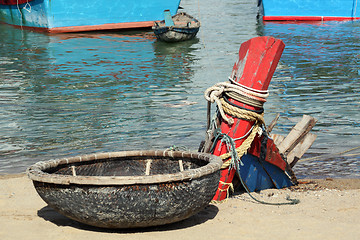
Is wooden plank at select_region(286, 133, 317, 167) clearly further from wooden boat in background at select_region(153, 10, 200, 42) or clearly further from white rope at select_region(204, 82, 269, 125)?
wooden boat in background at select_region(153, 10, 200, 42)

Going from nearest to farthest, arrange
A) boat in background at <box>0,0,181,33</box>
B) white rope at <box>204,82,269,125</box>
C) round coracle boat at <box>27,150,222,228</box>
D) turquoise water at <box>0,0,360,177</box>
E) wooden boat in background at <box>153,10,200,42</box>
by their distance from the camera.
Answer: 1. round coracle boat at <box>27,150,222,228</box>
2. white rope at <box>204,82,269,125</box>
3. turquoise water at <box>0,0,360,177</box>
4. wooden boat in background at <box>153,10,200,42</box>
5. boat in background at <box>0,0,181,33</box>

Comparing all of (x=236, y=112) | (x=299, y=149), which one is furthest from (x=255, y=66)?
(x=299, y=149)

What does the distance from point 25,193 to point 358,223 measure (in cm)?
358

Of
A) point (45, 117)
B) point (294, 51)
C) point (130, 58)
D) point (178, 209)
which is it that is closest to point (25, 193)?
point (178, 209)

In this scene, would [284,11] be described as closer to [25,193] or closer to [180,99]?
[180,99]

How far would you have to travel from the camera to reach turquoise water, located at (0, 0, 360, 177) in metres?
8.20

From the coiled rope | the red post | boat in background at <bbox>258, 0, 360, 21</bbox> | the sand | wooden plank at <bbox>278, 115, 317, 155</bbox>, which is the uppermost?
the red post

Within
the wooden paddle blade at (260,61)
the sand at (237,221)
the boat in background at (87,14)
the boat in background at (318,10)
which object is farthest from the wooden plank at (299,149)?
the boat in background at (318,10)

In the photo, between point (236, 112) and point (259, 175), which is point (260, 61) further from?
point (259, 175)

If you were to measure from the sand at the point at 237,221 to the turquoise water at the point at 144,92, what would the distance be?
170 centimetres

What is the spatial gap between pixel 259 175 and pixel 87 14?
24126 mm

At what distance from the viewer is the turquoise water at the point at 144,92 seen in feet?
26.9

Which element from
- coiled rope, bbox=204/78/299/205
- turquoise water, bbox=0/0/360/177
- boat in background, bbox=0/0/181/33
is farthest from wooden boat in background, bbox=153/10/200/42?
coiled rope, bbox=204/78/299/205

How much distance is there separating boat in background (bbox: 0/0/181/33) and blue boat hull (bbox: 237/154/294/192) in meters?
23.6
